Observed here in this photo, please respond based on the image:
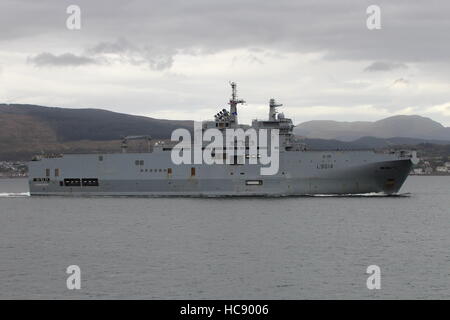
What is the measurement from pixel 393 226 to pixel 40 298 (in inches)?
965

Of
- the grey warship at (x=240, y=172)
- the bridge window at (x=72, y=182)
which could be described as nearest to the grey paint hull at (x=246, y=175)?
the grey warship at (x=240, y=172)

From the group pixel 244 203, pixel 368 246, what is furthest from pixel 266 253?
pixel 244 203

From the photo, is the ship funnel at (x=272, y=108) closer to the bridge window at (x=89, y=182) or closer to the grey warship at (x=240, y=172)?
the grey warship at (x=240, y=172)

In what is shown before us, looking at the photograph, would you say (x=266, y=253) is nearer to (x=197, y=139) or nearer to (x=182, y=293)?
(x=182, y=293)

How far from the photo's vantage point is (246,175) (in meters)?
57.6

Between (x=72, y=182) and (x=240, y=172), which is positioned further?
(x=72, y=182)

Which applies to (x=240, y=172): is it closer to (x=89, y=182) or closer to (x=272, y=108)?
(x=272, y=108)

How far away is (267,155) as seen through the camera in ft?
189

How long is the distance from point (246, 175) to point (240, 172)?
588 millimetres

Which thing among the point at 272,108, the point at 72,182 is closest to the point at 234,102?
the point at 272,108

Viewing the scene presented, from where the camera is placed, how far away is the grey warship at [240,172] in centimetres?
5559

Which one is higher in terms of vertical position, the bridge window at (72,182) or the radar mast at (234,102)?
the radar mast at (234,102)

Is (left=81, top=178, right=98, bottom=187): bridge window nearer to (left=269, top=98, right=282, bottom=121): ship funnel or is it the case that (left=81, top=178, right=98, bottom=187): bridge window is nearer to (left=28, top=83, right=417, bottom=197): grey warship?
(left=28, top=83, right=417, bottom=197): grey warship
